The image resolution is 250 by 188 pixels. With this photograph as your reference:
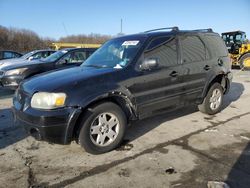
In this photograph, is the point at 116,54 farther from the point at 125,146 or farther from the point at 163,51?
the point at 125,146

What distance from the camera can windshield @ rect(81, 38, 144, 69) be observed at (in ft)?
14.9

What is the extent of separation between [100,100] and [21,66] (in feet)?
18.4

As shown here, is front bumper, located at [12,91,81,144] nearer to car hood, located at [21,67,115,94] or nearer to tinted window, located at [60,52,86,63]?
car hood, located at [21,67,115,94]

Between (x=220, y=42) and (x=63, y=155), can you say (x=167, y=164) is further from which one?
(x=220, y=42)

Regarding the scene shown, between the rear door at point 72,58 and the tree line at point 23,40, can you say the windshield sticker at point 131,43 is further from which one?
the tree line at point 23,40

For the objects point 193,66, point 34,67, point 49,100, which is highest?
point 193,66

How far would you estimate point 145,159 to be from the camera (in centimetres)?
390

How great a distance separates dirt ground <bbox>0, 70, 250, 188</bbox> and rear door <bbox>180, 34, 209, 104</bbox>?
26.0 inches

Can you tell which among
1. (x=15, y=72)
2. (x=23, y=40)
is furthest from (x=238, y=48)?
(x=23, y=40)

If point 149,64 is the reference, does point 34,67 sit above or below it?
below

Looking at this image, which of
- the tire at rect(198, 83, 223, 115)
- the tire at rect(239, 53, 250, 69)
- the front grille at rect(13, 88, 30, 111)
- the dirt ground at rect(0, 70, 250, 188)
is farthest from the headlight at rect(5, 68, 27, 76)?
the tire at rect(239, 53, 250, 69)

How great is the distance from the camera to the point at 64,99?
12.0ft

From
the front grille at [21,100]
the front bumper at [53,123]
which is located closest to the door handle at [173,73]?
the front bumper at [53,123]

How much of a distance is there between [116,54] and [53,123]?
6.12ft
